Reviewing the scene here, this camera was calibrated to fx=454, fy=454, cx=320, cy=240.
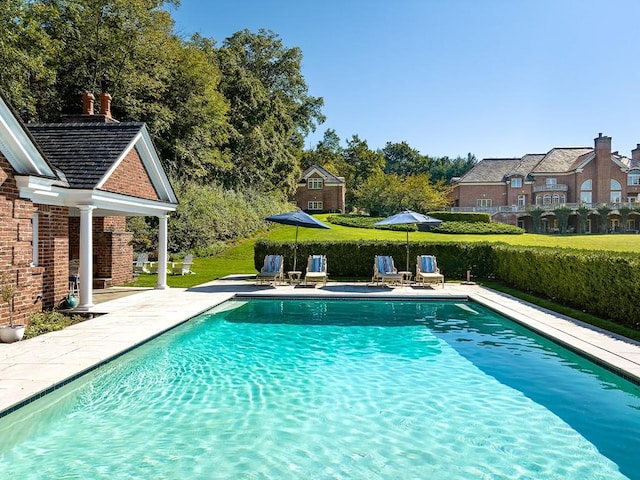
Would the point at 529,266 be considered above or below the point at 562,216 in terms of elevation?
below

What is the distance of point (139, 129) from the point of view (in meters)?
13.2

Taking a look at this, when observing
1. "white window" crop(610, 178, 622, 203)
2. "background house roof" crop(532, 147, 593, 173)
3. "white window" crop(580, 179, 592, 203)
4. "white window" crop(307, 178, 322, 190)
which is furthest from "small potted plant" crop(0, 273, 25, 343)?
"white window" crop(610, 178, 622, 203)

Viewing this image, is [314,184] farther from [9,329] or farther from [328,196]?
[9,329]

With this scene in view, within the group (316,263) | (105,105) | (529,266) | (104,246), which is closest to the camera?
(105,105)

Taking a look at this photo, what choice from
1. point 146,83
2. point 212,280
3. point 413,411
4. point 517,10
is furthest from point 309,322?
point 146,83

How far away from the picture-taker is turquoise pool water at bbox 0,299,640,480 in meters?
4.34

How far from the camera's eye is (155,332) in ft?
28.8

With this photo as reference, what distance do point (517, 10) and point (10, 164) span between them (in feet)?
47.9

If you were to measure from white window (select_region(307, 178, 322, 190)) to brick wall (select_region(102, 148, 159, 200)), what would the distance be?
150ft

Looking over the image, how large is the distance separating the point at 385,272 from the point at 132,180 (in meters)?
9.22

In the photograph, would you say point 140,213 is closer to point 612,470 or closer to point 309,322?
point 309,322

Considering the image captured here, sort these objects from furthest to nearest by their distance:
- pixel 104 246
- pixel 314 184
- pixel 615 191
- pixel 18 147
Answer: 1. pixel 314 184
2. pixel 615 191
3. pixel 104 246
4. pixel 18 147

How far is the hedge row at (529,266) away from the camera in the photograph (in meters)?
9.70

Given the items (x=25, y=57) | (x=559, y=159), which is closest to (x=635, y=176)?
(x=559, y=159)
